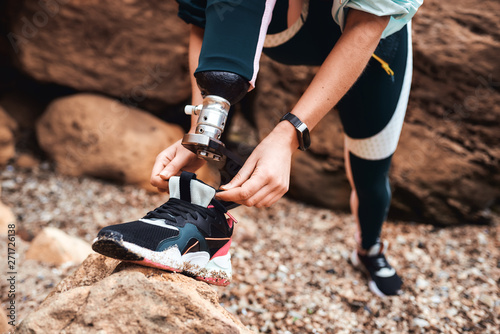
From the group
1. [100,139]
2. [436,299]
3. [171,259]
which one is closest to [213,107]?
[171,259]

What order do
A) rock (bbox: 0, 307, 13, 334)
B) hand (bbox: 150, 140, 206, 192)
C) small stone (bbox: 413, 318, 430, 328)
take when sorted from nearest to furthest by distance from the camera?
hand (bbox: 150, 140, 206, 192) < rock (bbox: 0, 307, 13, 334) < small stone (bbox: 413, 318, 430, 328)

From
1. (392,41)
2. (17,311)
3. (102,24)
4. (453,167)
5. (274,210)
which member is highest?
(392,41)

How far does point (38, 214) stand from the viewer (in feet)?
8.84

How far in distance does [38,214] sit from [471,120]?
324 cm

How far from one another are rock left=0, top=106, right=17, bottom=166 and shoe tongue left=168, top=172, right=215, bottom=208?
2649 mm

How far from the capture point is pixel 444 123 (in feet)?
8.65

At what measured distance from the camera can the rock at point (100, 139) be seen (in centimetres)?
312

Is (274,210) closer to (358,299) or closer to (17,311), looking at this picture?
(358,299)

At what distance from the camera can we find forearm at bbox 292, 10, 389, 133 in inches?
41.3

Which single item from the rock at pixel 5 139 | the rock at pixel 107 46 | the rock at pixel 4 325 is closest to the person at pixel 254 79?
the rock at pixel 4 325

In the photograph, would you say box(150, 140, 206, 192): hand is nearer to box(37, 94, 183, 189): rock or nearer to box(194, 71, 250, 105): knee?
box(194, 71, 250, 105): knee

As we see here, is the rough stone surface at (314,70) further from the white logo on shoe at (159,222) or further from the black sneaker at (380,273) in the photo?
the white logo on shoe at (159,222)

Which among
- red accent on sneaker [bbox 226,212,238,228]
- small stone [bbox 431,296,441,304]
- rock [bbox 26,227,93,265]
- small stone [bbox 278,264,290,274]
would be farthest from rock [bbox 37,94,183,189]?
small stone [bbox 431,296,441,304]

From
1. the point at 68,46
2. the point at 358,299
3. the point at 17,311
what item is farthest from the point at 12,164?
the point at 358,299
